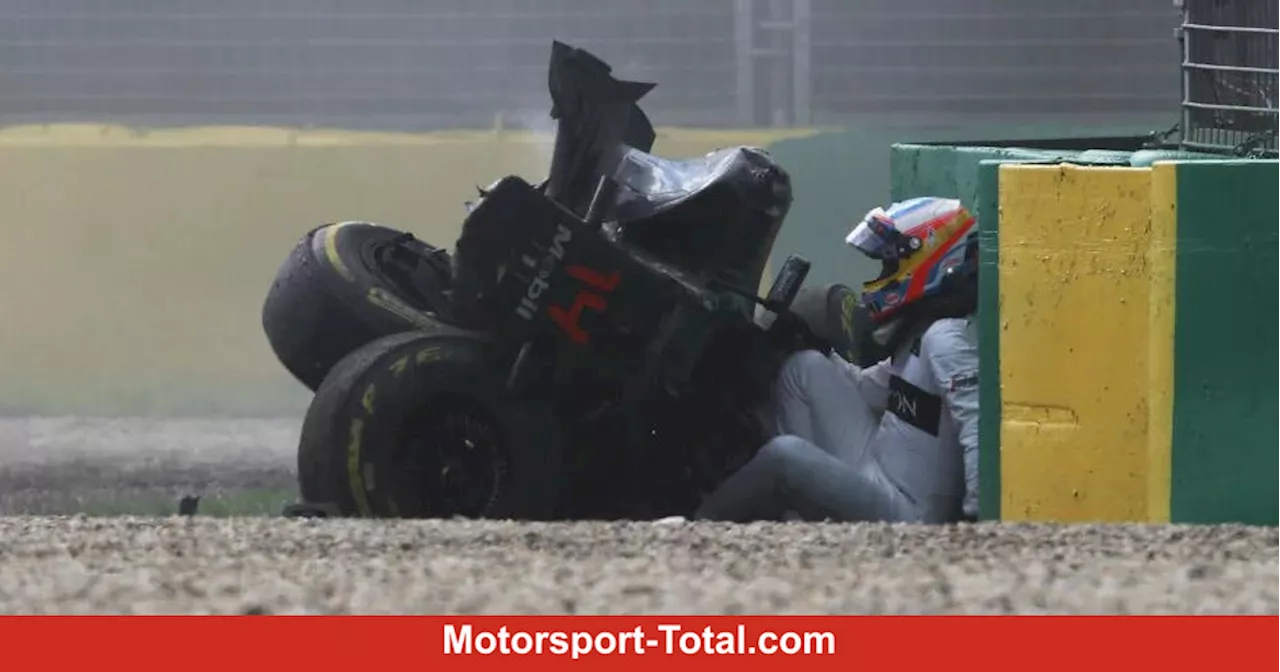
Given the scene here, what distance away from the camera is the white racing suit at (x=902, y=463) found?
8.03m

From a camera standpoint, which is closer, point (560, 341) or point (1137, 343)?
point (1137, 343)

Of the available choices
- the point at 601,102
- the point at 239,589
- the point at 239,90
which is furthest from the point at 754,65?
the point at 239,589

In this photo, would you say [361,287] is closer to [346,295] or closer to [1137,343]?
[346,295]

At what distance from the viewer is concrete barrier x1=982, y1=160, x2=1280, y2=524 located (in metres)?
6.92

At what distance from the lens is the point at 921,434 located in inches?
323

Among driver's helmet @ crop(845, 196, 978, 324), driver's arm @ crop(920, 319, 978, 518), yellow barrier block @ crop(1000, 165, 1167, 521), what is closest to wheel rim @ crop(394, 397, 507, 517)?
driver's helmet @ crop(845, 196, 978, 324)

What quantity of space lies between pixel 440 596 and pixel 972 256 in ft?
10.3

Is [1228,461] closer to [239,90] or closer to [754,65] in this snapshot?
[754,65]

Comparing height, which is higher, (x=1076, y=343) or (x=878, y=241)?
(x=878, y=241)

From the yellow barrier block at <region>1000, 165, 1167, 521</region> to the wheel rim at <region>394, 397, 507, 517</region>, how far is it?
188 centimetres

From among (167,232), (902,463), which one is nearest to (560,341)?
(902,463)

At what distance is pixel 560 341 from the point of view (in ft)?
28.0

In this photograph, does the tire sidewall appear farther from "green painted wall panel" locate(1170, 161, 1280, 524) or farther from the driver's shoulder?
"green painted wall panel" locate(1170, 161, 1280, 524)

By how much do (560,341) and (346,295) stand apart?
2.93 ft
